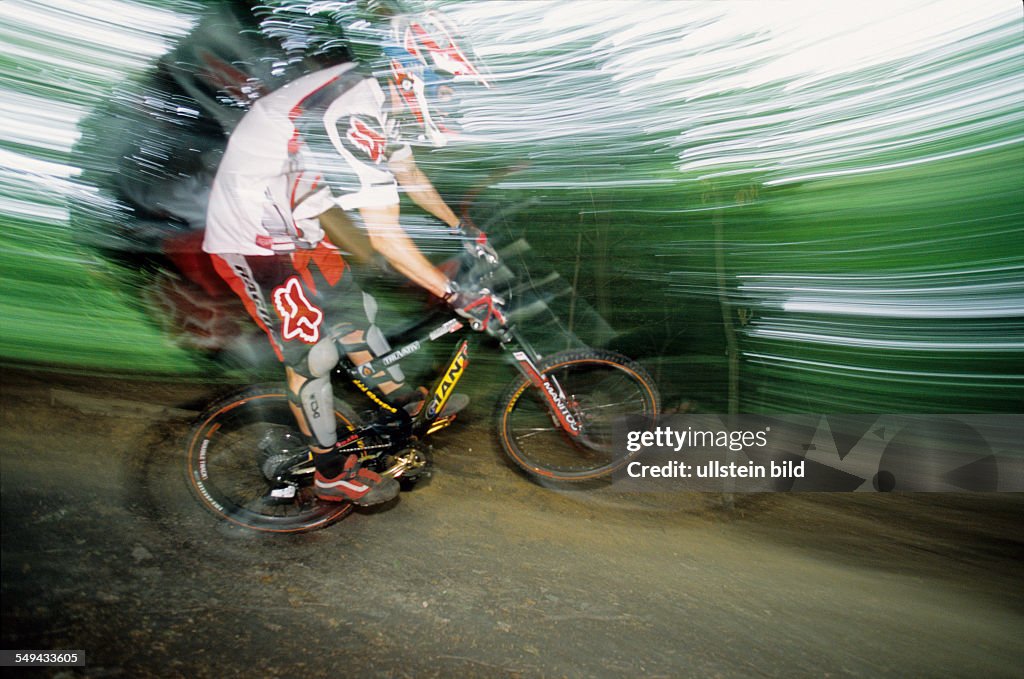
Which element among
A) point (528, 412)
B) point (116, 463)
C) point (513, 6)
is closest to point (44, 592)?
point (116, 463)

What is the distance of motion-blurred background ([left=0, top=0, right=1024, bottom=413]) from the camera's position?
2.38 metres

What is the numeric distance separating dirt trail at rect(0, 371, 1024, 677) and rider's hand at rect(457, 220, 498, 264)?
1044 mm

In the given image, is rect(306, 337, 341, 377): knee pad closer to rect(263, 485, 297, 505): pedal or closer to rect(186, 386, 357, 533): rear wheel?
rect(186, 386, 357, 533): rear wheel

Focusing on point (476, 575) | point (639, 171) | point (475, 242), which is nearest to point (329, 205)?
point (475, 242)

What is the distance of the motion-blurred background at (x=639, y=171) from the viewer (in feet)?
7.79

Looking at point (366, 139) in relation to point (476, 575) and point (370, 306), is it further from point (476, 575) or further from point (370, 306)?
point (476, 575)

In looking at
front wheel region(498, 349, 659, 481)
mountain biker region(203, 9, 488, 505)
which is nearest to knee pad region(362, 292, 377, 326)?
mountain biker region(203, 9, 488, 505)

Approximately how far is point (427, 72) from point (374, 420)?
5.30 ft

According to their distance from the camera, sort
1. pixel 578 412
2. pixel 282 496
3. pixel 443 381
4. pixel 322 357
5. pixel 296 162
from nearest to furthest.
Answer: pixel 296 162
pixel 322 357
pixel 282 496
pixel 443 381
pixel 578 412

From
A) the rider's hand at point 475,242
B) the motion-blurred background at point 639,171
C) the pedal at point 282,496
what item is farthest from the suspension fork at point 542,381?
the pedal at point 282,496

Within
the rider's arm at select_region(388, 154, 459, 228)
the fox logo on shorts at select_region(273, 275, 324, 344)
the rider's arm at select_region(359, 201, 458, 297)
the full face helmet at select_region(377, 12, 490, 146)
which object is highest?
the full face helmet at select_region(377, 12, 490, 146)

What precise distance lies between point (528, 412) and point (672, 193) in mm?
1341

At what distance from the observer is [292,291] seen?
2479 mm

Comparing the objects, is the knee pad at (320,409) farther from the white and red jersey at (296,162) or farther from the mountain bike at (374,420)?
the white and red jersey at (296,162)
